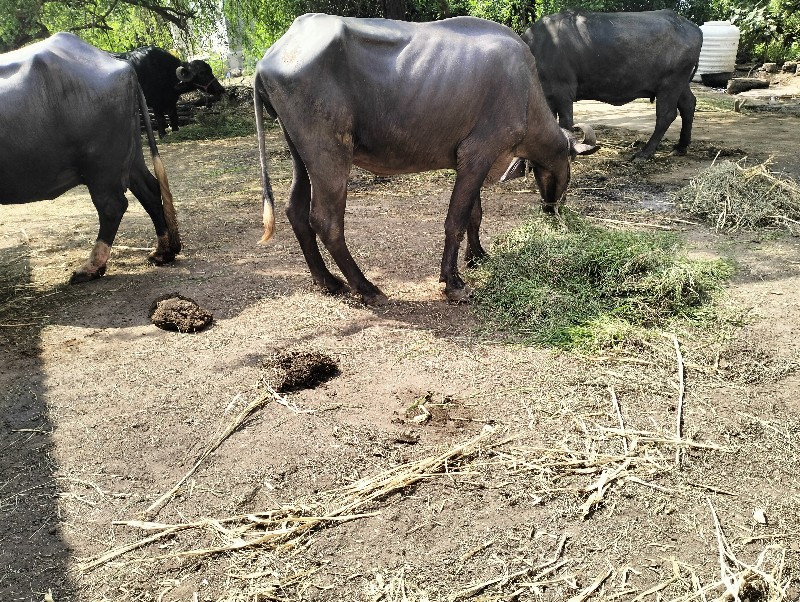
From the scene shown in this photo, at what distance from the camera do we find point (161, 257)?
6.08 m

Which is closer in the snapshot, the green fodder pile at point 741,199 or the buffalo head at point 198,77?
the green fodder pile at point 741,199

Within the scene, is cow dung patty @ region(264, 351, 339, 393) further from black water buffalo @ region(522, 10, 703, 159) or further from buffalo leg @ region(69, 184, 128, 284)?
black water buffalo @ region(522, 10, 703, 159)

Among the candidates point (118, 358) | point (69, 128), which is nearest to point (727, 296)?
point (118, 358)

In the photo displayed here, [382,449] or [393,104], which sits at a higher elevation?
[393,104]

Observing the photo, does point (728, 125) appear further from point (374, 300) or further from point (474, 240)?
point (374, 300)

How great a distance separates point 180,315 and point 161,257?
60.0 inches

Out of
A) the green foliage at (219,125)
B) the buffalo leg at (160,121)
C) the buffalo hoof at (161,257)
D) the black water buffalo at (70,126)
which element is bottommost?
the green foliage at (219,125)

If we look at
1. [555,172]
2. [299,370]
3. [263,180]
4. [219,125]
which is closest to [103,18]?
[219,125]

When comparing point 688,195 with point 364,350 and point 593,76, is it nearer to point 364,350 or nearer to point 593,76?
point 593,76

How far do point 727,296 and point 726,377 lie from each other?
1131 mm

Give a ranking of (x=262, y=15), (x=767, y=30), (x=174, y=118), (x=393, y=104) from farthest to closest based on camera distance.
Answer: (x=767, y=30), (x=174, y=118), (x=262, y=15), (x=393, y=104)

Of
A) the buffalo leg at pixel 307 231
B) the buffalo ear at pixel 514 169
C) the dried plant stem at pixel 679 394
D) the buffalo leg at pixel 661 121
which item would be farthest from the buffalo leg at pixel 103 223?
the buffalo leg at pixel 661 121

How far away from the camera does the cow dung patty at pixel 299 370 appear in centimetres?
386

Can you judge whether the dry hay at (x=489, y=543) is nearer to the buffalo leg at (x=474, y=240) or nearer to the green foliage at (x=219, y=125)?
the buffalo leg at (x=474, y=240)
